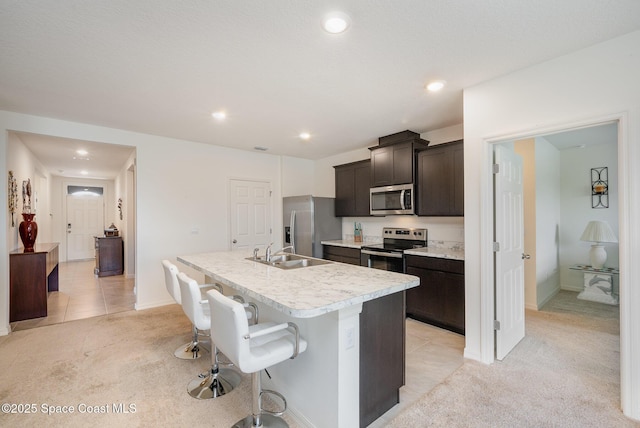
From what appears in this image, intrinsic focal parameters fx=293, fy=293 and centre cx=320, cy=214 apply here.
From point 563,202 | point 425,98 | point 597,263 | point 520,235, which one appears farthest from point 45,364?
point 563,202

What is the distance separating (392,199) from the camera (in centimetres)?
A: 418

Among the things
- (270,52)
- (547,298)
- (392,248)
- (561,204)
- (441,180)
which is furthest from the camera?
(561,204)

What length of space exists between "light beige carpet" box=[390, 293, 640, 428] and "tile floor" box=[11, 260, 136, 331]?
4166 millimetres

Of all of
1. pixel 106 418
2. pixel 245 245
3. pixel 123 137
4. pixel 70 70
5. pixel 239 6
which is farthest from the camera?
pixel 245 245

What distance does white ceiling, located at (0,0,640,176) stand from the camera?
1694mm

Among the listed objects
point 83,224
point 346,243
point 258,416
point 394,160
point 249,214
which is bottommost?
point 258,416

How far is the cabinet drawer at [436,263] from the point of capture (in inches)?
125

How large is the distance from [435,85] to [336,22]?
1.28 meters

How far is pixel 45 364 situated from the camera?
2.62m

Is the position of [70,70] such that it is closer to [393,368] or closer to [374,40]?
[374,40]

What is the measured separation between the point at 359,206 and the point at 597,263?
3.61 metres

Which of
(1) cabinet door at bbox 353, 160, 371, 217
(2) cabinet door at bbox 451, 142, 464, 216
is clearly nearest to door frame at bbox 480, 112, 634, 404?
(2) cabinet door at bbox 451, 142, 464, 216

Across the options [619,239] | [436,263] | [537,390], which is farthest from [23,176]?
[619,239]

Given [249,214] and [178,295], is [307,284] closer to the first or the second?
[178,295]
